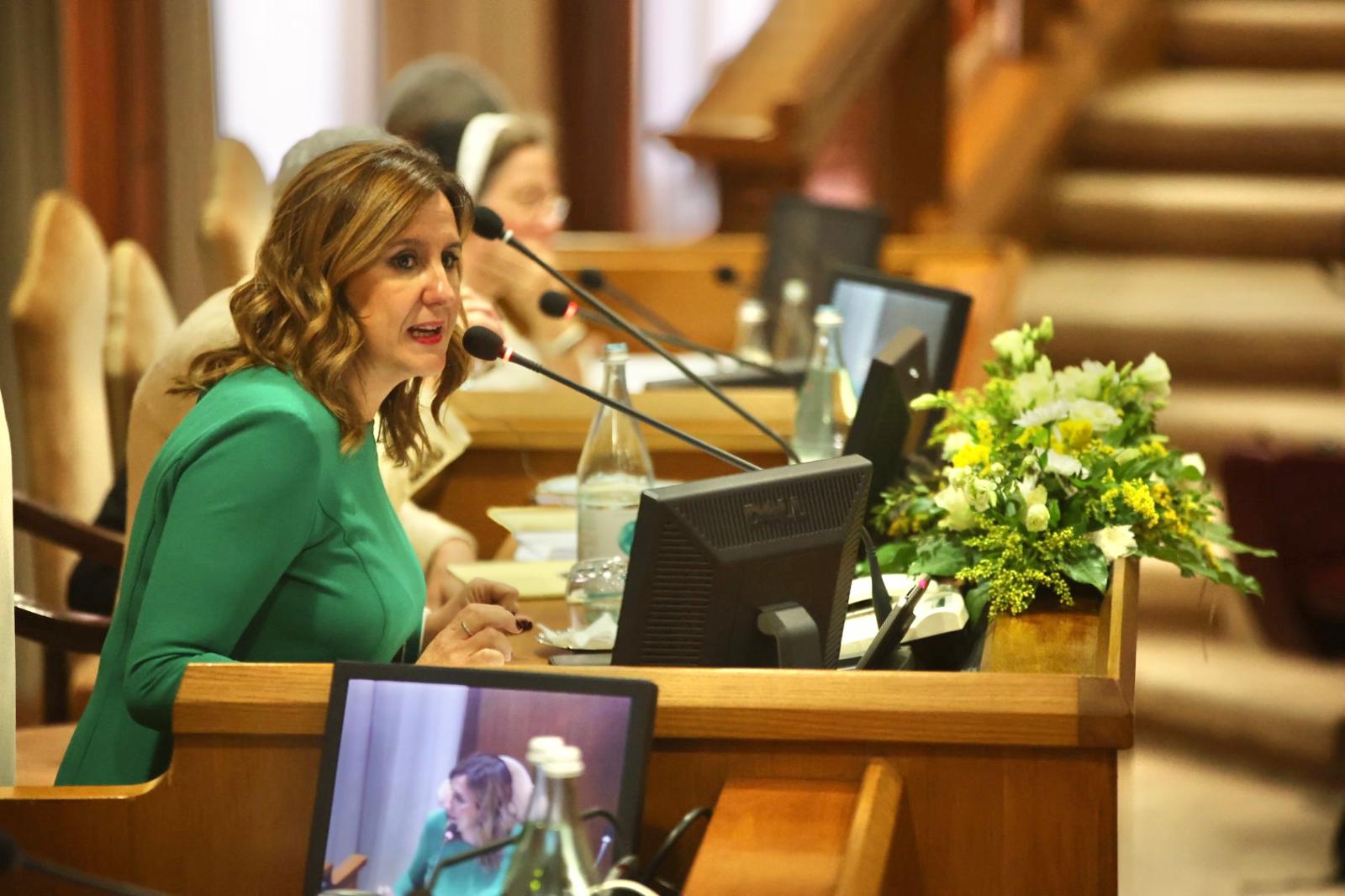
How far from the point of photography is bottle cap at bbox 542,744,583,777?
1225 millimetres

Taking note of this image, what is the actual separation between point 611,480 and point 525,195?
1.22 m

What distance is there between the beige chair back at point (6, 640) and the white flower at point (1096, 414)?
3.93 ft

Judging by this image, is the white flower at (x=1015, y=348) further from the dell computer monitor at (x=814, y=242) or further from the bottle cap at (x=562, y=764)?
the dell computer monitor at (x=814, y=242)

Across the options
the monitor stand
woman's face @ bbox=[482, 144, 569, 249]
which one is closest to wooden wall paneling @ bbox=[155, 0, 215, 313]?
woman's face @ bbox=[482, 144, 569, 249]

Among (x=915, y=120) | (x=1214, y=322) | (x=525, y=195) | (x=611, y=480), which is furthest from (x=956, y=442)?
(x=915, y=120)

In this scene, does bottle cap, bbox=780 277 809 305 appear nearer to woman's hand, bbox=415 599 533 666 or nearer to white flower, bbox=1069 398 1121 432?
white flower, bbox=1069 398 1121 432

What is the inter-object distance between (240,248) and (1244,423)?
2.47m

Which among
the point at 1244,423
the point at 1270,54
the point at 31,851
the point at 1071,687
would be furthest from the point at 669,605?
the point at 1270,54

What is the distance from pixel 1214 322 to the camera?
477 centimetres

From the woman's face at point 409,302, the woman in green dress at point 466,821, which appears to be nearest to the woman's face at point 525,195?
the woman's face at point 409,302

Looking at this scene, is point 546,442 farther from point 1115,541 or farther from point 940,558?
point 1115,541

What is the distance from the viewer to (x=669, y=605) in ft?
5.26

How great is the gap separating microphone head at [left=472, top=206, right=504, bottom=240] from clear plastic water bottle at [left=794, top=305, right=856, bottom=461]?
2.38ft

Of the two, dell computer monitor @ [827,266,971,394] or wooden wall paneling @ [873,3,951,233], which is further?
wooden wall paneling @ [873,3,951,233]
